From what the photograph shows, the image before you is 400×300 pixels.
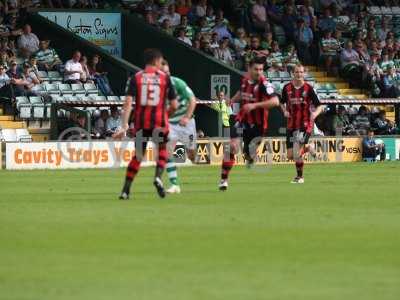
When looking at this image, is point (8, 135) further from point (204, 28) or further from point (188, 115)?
point (188, 115)

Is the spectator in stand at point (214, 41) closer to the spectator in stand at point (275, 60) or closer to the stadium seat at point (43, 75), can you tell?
the spectator in stand at point (275, 60)

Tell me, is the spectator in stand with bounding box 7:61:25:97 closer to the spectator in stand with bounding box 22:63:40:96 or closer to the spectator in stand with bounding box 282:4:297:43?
the spectator in stand with bounding box 22:63:40:96

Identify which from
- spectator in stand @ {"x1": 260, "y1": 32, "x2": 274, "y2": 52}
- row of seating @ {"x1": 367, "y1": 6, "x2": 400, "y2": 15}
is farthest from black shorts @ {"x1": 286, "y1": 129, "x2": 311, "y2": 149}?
row of seating @ {"x1": 367, "y1": 6, "x2": 400, "y2": 15}

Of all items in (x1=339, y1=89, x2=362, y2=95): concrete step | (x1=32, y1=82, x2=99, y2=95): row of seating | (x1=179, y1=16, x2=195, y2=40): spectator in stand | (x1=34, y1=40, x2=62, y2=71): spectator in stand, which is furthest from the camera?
(x1=339, y1=89, x2=362, y2=95): concrete step

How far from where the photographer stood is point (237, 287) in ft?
31.4

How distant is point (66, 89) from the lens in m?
35.3

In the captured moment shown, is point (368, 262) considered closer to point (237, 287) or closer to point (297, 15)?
point (237, 287)

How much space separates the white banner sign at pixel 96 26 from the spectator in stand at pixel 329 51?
648 cm

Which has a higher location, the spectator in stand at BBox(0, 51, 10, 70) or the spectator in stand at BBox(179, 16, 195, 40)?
the spectator in stand at BBox(179, 16, 195, 40)

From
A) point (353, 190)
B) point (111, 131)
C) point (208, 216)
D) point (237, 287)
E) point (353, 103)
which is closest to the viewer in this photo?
point (237, 287)

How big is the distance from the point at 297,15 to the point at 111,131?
1005 centimetres

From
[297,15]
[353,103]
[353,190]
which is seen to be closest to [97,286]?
[353,190]

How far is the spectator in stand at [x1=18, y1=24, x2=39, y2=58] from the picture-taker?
3525cm

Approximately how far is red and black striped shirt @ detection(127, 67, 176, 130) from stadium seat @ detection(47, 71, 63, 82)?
1774 centimetres
